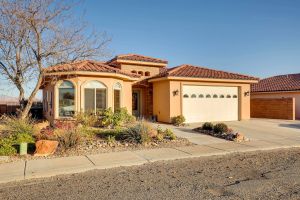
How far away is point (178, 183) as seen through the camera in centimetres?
650

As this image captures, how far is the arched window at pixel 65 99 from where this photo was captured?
16.2 m

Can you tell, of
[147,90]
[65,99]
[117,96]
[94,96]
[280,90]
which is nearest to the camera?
[65,99]

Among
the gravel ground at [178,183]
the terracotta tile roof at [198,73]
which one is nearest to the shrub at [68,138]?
the gravel ground at [178,183]

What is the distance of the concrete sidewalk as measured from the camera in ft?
24.6

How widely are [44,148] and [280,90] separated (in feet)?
76.3

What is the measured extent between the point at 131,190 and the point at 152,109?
16.0 meters

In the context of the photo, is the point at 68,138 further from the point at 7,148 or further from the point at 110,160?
the point at 110,160

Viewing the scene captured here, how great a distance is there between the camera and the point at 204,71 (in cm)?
2202

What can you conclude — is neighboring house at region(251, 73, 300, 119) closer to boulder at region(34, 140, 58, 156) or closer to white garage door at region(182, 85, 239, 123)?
white garage door at region(182, 85, 239, 123)

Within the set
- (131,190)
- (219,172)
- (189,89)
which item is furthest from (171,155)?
(189,89)

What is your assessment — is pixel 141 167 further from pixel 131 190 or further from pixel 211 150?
pixel 211 150

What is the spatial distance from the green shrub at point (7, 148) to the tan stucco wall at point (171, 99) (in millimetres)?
11118

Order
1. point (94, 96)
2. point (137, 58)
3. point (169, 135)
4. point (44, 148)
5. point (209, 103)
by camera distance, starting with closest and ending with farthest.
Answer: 1. point (44, 148)
2. point (169, 135)
3. point (94, 96)
4. point (209, 103)
5. point (137, 58)

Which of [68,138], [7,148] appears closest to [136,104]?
[68,138]
